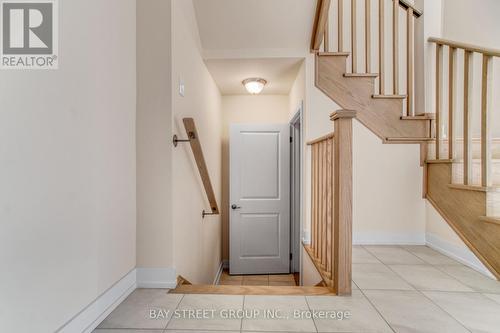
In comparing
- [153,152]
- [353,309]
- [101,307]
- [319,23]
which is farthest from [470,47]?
[101,307]

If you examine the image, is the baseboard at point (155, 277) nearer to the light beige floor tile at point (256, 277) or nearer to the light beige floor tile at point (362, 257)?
the light beige floor tile at point (362, 257)

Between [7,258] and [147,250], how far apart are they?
2.87 feet

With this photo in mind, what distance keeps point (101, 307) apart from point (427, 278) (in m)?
2.04

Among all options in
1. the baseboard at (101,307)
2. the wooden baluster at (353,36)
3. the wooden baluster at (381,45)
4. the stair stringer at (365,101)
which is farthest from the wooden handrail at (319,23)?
the baseboard at (101,307)

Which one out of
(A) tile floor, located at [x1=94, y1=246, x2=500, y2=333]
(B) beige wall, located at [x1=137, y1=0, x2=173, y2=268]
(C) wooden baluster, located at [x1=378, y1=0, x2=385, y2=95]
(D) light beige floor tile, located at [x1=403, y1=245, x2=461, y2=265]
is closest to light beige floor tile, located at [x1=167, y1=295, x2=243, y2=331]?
(A) tile floor, located at [x1=94, y1=246, x2=500, y2=333]

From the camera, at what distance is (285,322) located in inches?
50.8

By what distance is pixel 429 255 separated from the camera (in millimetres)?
2211

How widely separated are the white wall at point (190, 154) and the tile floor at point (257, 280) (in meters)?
0.45

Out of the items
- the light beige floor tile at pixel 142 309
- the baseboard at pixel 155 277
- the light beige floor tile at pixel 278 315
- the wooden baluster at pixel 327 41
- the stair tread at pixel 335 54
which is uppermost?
the wooden baluster at pixel 327 41

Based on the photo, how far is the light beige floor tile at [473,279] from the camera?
5.26 ft

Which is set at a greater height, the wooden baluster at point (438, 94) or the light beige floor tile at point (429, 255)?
the wooden baluster at point (438, 94)

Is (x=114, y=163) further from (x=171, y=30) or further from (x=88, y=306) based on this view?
(x=171, y=30)
